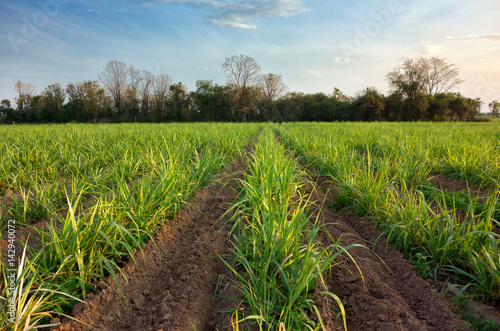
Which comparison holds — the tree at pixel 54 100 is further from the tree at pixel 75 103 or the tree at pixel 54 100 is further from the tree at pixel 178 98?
the tree at pixel 178 98

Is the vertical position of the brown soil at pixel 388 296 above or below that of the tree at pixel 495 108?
below

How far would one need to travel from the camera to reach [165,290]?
2.07m

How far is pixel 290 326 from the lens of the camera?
1.54 metres

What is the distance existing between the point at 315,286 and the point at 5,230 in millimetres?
3173

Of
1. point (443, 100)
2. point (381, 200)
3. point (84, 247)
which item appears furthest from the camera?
point (443, 100)

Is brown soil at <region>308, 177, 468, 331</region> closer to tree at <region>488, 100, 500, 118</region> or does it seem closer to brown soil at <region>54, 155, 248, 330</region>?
brown soil at <region>54, 155, 248, 330</region>

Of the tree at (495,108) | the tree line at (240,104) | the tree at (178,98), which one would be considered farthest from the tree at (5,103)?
the tree at (495,108)

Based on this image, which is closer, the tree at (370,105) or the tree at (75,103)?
the tree at (370,105)

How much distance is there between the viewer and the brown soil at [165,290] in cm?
175

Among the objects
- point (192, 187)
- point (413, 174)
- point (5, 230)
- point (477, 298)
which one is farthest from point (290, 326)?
point (413, 174)

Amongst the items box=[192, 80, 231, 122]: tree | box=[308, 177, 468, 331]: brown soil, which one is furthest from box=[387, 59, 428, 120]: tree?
box=[308, 177, 468, 331]: brown soil

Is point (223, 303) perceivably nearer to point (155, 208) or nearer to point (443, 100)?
point (155, 208)

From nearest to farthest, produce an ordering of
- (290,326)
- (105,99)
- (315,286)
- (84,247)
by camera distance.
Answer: (290,326), (315,286), (84,247), (105,99)

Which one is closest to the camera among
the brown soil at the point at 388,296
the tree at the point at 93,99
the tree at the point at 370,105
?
the brown soil at the point at 388,296
